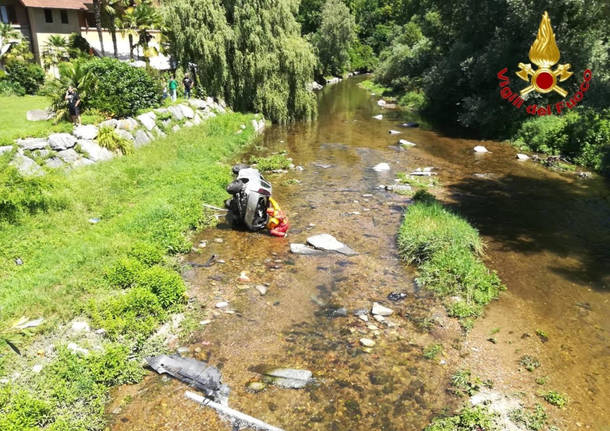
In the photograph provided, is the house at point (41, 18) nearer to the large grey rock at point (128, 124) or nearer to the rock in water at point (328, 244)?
the large grey rock at point (128, 124)

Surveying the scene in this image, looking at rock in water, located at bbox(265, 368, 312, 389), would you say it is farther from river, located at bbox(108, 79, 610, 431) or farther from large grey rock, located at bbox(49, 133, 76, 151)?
large grey rock, located at bbox(49, 133, 76, 151)

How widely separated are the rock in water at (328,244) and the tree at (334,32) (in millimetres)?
37146

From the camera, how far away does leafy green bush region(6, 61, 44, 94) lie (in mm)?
21484

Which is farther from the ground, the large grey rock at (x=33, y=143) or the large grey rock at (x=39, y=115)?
the large grey rock at (x=39, y=115)

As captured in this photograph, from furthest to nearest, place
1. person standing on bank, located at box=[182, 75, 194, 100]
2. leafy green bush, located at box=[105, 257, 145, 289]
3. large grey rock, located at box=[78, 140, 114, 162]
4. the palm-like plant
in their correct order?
the palm-like plant
person standing on bank, located at box=[182, 75, 194, 100]
large grey rock, located at box=[78, 140, 114, 162]
leafy green bush, located at box=[105, 257, 145, 289]

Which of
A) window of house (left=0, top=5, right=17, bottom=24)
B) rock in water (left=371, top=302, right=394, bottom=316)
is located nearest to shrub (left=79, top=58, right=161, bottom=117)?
rock in water (left=371, top=302, right=394, bottom=316)

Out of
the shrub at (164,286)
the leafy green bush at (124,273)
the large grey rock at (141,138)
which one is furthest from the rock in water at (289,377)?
the large grey rock at (141,138)

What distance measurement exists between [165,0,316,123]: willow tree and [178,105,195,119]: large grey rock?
3.16 m

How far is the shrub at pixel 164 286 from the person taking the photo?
694cm

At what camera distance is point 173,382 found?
5.56m

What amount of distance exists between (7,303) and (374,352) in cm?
545

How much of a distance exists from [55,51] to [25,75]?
160 inches

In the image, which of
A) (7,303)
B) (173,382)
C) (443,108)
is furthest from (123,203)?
(443,108)

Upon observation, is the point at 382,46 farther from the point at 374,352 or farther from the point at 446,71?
the point at 374,352
